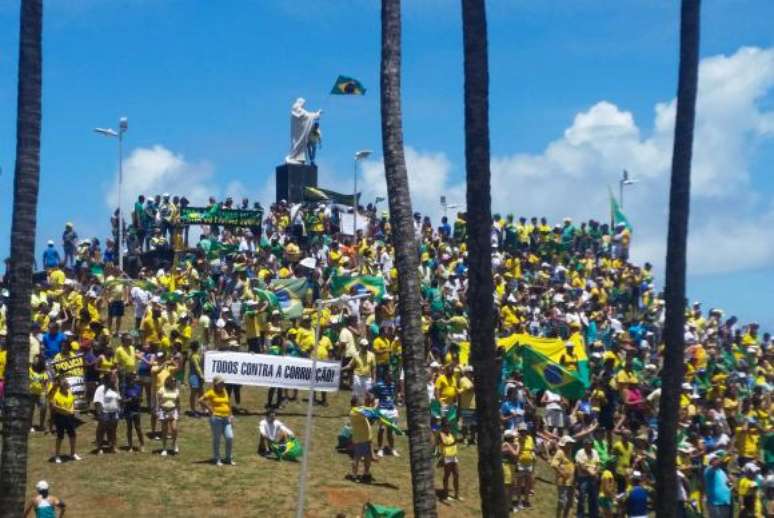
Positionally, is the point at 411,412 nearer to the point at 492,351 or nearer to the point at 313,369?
the point at 492,351

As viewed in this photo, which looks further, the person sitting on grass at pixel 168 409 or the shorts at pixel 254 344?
the shorts at pixel 254 344

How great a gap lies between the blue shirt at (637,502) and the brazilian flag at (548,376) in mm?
4614

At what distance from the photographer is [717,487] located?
853 inches

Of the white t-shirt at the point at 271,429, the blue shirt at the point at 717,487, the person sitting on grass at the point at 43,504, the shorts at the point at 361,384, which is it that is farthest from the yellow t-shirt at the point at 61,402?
the blue shirt at the point at 717,487

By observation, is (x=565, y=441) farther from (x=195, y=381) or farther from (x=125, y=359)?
(x=125, y=359)

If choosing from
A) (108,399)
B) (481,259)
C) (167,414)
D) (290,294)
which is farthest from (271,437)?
(481,259)

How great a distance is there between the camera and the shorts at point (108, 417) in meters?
20.0

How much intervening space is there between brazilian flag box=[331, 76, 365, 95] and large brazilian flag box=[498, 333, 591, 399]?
9.10 m

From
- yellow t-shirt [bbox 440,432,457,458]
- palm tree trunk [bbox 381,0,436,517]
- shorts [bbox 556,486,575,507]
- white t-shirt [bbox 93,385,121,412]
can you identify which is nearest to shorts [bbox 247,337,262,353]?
white t-shirt [bbox 93,385,121,412]

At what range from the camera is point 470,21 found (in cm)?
1298

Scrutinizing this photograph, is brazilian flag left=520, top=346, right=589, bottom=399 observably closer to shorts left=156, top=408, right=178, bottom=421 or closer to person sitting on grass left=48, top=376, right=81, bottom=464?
shorts left=156, top=408, right=178, bottom=421

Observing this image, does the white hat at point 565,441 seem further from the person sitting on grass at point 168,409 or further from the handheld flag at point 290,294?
the handheld flag at point 290,294

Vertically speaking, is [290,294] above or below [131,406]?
above

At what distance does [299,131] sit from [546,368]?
23815 millimetres
